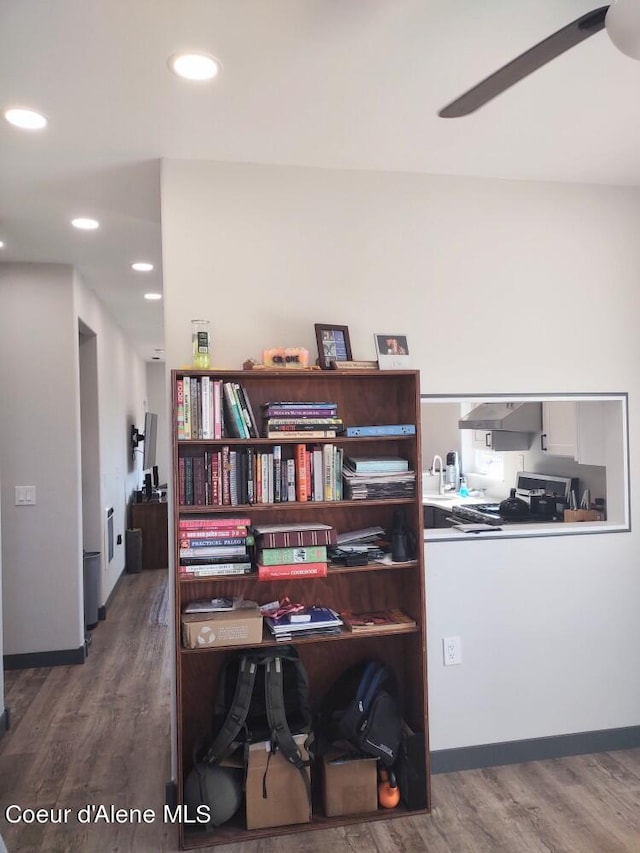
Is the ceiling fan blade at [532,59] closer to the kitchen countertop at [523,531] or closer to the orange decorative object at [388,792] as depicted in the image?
the kitchen countertop at [523,531]

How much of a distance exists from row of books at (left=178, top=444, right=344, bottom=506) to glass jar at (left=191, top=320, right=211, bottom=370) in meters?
0.35

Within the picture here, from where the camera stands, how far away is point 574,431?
12.5ft

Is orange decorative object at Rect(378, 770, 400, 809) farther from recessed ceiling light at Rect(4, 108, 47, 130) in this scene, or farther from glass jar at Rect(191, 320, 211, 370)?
recessed ceiling light at Rect(4, 108, 47, 130)

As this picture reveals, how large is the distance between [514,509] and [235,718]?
2.67 m

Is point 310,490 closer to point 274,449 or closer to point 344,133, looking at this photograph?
point 274,449

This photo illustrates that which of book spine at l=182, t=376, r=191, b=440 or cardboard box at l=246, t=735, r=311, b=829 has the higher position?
book spine at l=182, t=376, r=191, b=440

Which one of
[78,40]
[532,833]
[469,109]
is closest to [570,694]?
[532,833]

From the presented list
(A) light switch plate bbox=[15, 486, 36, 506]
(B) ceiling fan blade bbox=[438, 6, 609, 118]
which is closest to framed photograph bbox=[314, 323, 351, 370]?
(B) ceiling fan blade bbox=[438, 6, 609, 118]

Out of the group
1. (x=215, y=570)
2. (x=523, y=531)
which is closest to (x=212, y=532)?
(x=215, y=570)

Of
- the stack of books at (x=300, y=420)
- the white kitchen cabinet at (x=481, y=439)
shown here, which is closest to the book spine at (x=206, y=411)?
the stack of books at (x=300, y=420)

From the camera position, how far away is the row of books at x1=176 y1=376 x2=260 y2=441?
7.73 feet

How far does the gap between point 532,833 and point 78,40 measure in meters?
3.07

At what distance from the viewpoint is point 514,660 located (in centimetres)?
284

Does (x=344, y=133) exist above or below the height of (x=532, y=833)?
above
